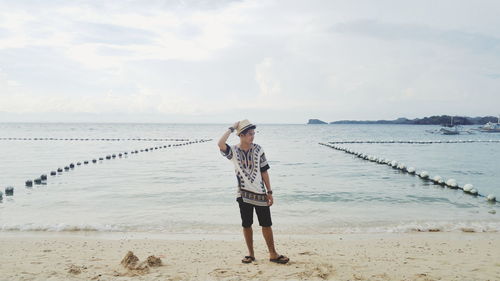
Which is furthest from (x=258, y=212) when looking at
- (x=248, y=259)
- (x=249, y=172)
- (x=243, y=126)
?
(x=243, y=126)

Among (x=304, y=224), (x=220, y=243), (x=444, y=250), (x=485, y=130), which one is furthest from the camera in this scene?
(x=485, y=130)

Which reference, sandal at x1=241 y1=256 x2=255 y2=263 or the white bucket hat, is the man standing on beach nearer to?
the white bucket hat

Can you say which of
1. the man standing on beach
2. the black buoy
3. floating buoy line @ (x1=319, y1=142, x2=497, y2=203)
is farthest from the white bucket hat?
the black buoy

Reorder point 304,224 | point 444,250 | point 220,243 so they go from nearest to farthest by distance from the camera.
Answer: point 444,250 → point 220,243 → point 304,224

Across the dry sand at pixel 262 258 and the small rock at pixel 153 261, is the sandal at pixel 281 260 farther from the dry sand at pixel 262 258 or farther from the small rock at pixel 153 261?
the small rock at pixel 153 261

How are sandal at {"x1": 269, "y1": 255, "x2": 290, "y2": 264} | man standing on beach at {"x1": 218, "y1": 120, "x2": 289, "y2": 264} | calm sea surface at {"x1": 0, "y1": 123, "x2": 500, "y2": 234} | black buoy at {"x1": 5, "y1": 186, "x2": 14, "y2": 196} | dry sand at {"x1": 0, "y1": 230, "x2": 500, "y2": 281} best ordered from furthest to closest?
1. black buoy at {"x1": 5, "y1": 186, "x2": 14, "y2": 196}
2. calm sea surface at {"x1": 0, "y1": 123, "x2": 500, "y2": 234}
3. sandal at {"x1": 269, "y1": 255, "x2": 290, "y2": 264}
4. man standing on beach at {"x1": 218, "y1": 120, "x2": 289, "y2": 264}
5. dry sand at {"x1": 0, "y1": 230, "x2": 500, "y2": 281}

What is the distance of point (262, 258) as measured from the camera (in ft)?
20.6

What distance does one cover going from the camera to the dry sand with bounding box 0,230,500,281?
548 cm

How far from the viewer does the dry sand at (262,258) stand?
18.0 ft

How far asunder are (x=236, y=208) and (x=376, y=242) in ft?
14.9

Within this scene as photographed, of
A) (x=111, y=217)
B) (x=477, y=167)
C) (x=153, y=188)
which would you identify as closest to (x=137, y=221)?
(x=111, y=217)

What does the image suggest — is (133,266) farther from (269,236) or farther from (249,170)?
(249,170)

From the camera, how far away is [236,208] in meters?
11.3

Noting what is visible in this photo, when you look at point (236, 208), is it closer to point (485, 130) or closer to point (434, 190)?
point (434, 190)
